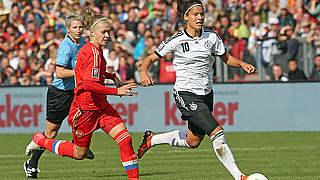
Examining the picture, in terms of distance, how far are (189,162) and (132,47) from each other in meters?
9.78

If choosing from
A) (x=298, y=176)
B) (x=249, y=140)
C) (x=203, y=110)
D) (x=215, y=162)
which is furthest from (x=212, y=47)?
(x=249, y=140)

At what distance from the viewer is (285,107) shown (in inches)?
757

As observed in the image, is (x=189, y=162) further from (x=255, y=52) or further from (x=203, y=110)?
(x=255, y=52)

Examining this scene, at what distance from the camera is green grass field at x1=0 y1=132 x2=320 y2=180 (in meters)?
10.8

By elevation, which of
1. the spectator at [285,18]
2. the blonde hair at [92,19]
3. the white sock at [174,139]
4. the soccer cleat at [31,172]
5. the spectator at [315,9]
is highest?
the spectator at [315,9]

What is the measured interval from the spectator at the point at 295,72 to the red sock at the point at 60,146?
10.1 m

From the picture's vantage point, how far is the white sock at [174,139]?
10555 mm

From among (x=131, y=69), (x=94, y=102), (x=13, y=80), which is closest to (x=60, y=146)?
(x=94, y=102)

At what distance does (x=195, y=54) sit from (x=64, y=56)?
225cm

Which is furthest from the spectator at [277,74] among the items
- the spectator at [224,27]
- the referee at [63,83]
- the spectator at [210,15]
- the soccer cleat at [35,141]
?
the soccer cleat at [35,141]

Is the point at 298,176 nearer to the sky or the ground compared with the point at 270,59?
nearer to the ground

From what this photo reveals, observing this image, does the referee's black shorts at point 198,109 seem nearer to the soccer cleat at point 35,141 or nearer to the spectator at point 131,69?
the soccer cleat at point 35,141

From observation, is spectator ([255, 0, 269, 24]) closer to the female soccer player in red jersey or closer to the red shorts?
the female soccer player in red jersey

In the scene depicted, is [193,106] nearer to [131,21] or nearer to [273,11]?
[273,11]
